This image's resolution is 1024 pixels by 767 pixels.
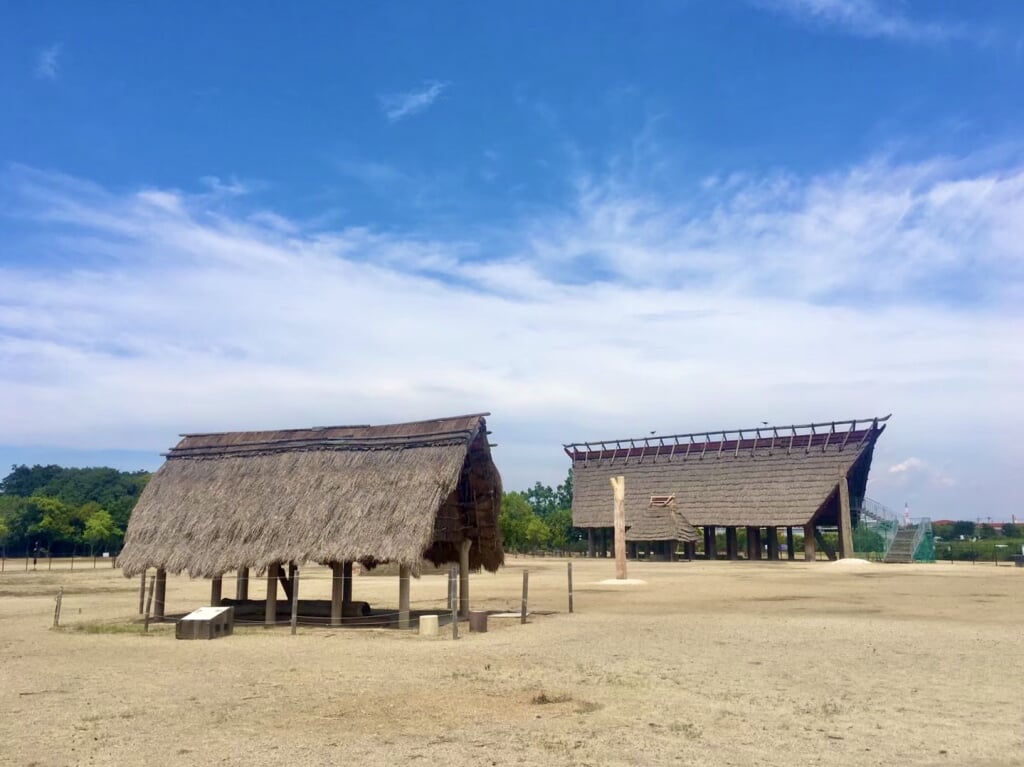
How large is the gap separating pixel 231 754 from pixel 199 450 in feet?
44.4

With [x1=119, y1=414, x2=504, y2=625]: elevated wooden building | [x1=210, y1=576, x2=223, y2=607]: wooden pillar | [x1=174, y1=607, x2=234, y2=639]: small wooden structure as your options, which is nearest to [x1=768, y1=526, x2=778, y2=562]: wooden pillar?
[x1=119, y1=414, x2=504, y2=625]: elevated wooden building

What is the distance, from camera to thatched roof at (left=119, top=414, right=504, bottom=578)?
15.5m

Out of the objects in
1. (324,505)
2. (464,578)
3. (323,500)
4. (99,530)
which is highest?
(323,500)

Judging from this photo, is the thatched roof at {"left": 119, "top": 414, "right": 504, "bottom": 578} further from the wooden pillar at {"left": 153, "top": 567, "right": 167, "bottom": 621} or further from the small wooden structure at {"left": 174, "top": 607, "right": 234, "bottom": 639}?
the small wooden structure at {"left": 174, "top": 607, "right": 234, "bottom": 639}

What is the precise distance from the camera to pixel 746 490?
47.8 meters

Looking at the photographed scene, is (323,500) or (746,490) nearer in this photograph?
(323,500)

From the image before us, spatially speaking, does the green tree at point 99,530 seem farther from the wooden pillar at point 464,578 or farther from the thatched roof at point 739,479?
the wooden pillar at point 464,578

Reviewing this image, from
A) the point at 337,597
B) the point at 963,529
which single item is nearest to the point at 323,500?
the point at 337,597

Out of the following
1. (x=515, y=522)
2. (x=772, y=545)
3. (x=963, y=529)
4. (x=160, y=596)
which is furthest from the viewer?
(x=963, y=529)

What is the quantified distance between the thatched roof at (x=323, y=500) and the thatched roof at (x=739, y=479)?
103ft

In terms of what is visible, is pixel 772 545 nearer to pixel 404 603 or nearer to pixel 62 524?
pixel 404 603

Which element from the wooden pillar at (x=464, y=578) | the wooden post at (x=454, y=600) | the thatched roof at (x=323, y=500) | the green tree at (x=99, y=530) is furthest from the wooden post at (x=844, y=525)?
the green tree at (x=99, y=530)

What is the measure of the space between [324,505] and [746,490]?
36.6 meters

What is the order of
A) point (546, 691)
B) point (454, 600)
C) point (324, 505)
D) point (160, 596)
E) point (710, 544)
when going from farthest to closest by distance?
point (710, 544), point (160, 596), point (324, 505), point (454, 600), point (546, 691)
